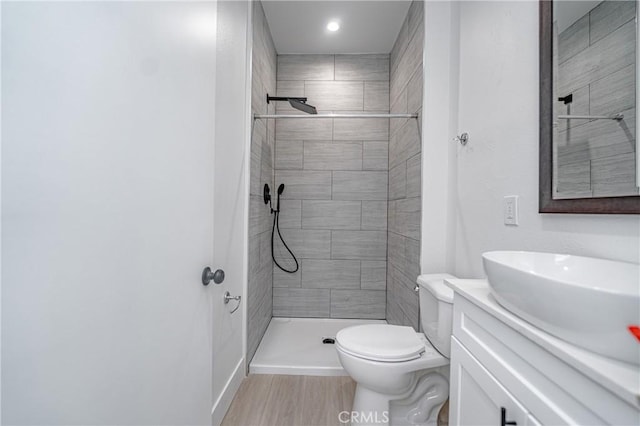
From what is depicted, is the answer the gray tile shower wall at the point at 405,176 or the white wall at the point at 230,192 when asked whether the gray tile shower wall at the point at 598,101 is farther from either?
the white wall at the point at 230,192

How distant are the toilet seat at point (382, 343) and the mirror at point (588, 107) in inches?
32.0

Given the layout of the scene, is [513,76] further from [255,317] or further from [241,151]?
[255,317]

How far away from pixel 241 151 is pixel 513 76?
147 centimetres

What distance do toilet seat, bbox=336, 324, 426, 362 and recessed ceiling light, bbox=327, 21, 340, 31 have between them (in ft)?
7.97

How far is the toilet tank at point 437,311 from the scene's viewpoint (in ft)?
4.19

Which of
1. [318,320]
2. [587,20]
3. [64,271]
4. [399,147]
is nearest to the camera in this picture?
[64,271]

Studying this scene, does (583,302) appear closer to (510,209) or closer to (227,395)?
(510,209)

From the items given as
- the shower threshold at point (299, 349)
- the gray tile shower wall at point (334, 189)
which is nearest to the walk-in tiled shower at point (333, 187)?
the gray tile shower wall at point (334, 189)

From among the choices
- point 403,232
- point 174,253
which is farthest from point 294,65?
point 174,253

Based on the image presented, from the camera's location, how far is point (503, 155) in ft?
4.04

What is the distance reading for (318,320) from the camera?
2.78 metres

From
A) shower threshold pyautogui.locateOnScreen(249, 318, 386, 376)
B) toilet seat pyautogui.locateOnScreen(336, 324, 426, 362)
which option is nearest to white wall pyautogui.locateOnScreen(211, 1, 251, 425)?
shower threshold pyautogui.locateOnScreen(249, 318, 386, 376)

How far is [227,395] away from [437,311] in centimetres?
Result: 124

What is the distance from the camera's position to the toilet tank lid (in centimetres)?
129
